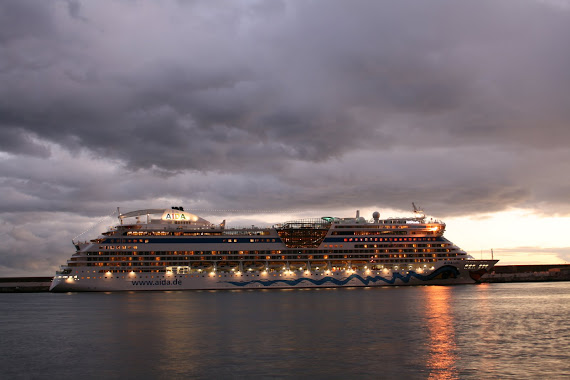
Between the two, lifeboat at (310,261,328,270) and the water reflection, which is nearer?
the water reflection

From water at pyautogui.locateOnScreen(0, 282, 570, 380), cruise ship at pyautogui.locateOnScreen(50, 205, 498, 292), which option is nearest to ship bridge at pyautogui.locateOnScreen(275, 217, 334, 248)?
cruise ship at pyautogui.locateOnScreen(50, 205, 498, 292)

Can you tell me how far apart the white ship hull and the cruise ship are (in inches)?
8.1

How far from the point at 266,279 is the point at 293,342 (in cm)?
7158

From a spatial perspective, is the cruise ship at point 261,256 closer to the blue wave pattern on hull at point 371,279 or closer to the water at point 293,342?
the blue wave pattern on hull at point 371,279

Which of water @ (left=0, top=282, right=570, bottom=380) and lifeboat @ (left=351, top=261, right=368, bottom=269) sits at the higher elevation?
lifeboat @ (left=351, top=261, right=368, bottom=269)

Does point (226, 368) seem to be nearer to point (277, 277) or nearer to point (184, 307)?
point (184, 307)

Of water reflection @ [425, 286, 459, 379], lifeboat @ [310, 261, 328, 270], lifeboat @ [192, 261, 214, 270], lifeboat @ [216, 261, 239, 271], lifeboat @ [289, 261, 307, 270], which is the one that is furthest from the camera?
lifeboat @ [310, 261, 328, 270]

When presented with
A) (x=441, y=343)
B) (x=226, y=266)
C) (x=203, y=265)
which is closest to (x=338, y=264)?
(x=226, y=266)

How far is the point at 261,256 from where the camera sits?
377ft

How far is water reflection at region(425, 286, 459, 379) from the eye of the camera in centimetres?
3164

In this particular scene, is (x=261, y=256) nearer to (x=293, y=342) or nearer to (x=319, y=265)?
(x=319, y=265)

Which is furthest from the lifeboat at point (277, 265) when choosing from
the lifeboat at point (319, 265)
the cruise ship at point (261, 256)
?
the lifeboat at point (319, 265)

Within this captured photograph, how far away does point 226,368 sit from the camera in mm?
33688

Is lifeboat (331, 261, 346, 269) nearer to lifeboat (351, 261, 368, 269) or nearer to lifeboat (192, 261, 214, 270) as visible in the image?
lifeboat (351, 261, 368, 269)
